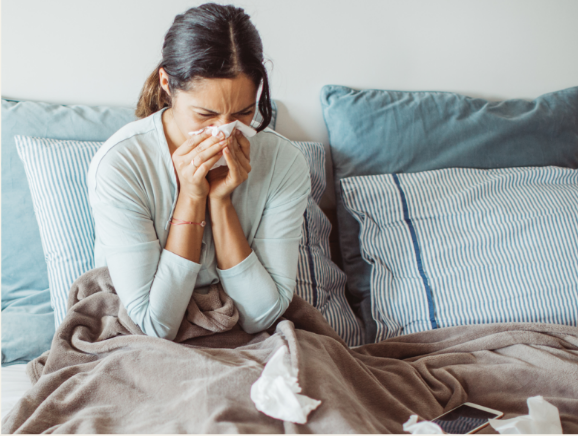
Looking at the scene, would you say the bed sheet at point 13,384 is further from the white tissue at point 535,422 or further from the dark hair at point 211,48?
the white tissue at point 535,422

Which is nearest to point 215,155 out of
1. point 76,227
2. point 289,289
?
point 289,289

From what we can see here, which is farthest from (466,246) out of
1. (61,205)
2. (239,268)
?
(61,205)

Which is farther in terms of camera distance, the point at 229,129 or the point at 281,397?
the point at 229,129

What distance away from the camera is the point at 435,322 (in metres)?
1.23

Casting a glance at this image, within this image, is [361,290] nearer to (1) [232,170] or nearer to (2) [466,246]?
(2) [466,246]

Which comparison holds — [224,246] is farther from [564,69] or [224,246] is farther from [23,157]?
[564,69]

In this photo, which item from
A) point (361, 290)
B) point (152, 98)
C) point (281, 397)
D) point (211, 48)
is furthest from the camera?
point (361, 290)

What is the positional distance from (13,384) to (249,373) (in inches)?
22.3

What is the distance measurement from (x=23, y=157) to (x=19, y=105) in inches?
7.1

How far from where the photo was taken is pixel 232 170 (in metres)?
0.95

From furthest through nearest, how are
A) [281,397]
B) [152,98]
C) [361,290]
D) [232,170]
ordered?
[361,290] < [152,98] < [232,170] < [281,397]

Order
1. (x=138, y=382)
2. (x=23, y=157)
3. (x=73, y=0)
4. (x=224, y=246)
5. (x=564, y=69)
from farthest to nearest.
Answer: (x=564, y=69) → (x=73, y=0) → (x=23, y=157) → (x=224, y=246) → (x=138, y=382)

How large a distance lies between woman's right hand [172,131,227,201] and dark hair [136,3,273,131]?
11 centimetres

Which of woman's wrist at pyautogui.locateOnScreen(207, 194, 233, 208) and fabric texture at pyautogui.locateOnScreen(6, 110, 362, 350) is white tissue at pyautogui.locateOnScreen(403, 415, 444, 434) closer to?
woman's wrist at pyautogui.locateOnScreen(207, 194, 233, 208)
